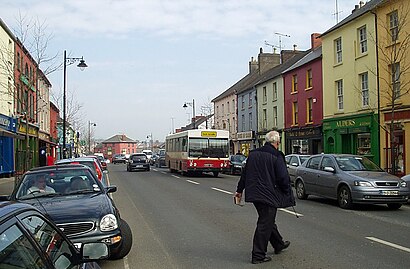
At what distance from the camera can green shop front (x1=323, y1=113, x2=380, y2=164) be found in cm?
2597

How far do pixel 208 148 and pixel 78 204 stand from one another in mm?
21888

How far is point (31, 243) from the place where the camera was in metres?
2.85

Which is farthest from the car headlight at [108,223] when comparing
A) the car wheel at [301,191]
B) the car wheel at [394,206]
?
the car wheel at [301,191]

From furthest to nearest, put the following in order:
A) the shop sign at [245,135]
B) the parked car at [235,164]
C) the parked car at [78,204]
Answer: the shop sign at [245,135], the parked car at [235,164], the parked car at [78,204]

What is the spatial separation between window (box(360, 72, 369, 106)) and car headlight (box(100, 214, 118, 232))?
22609mm

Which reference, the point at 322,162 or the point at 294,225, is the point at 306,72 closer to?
the point at 322,162

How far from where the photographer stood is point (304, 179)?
15648 millimetres

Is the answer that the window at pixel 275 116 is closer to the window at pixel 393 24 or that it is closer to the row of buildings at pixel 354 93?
the row of buildings at pixel 354 93

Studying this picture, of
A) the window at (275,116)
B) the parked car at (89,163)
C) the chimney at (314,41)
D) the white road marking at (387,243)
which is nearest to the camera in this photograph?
the white road marking at (387,243)

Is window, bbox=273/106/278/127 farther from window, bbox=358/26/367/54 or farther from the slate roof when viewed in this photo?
the slate roof

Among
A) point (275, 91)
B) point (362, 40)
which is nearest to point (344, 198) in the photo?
point (362, 40)

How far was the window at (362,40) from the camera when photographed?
88.9 feet

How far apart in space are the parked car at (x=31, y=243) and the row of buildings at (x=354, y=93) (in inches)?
762

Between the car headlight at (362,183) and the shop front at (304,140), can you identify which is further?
the shop front at (304,140)
